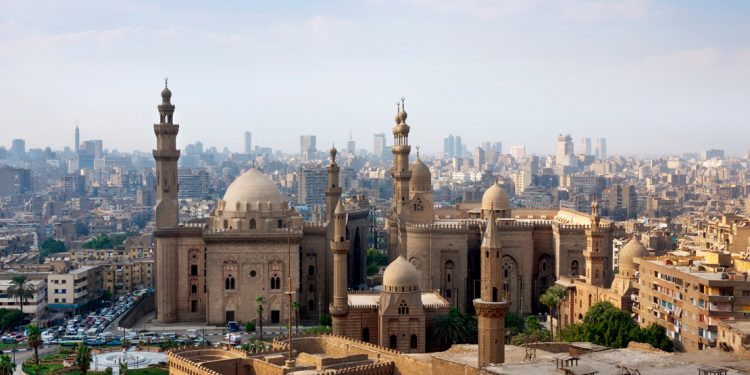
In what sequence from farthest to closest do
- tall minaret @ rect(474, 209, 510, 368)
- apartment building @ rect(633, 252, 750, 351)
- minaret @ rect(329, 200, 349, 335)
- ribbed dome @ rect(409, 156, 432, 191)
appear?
ribbed dome @ rect(409, 156, 432, 191) < minaret @ rect(329, 200, 349, 335) < apartment building @ rect(633, 252, 750, 351) < tall minaret @ rect(474, 209, 510, 368)

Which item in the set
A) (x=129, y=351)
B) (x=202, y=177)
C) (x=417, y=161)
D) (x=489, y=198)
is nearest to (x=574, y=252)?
(x=489, y=198)

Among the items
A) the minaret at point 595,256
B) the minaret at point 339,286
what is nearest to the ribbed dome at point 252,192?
the minaret at point 339,286

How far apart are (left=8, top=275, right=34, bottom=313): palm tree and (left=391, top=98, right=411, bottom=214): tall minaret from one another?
2133 cm

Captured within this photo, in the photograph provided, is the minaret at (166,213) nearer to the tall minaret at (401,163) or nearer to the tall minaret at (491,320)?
the tall minaret at (401,163)

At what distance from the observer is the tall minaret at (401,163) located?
53562 mm

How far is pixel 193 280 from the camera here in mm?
53562

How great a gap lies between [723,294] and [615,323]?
4.21 meters

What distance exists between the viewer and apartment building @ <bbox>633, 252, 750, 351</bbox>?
3891 centimetres

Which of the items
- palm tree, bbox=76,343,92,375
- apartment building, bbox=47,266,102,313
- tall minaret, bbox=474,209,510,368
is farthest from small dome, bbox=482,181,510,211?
apartment building, bbox=47,266,102,313

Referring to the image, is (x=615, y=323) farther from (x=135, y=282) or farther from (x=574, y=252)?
Result: (x=135, y=282)

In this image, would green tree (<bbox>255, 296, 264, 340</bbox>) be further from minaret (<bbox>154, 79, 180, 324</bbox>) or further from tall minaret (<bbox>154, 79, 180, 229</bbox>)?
tall minaret (<bbox>154, 79, 180, 229</bbox>)

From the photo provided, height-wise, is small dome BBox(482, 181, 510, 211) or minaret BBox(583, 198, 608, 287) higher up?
small dome BBox(482, 181, 510, 211)

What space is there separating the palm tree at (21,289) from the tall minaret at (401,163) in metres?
21.3

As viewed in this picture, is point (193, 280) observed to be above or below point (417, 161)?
below
